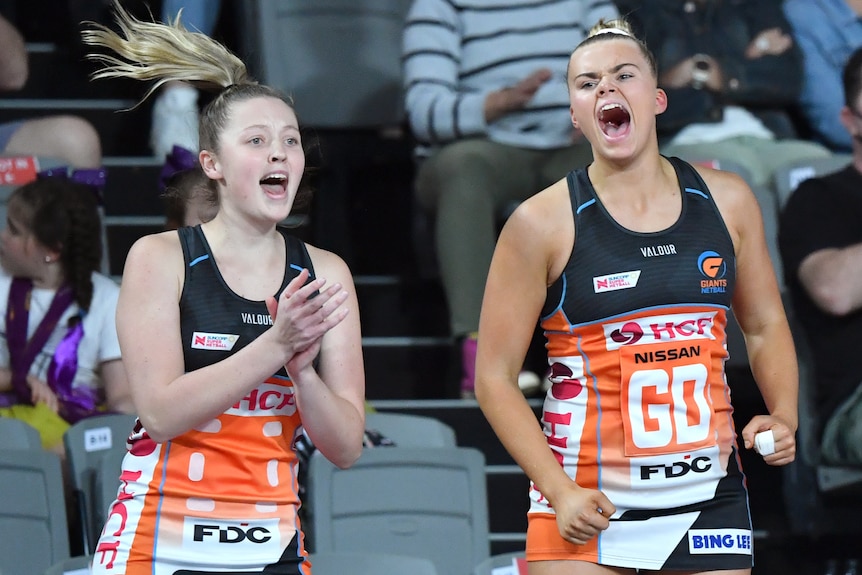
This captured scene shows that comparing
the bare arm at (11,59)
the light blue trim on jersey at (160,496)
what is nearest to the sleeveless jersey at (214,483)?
the light blue trim on jersey at (160,496)

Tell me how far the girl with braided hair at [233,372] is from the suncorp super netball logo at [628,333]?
1.59 feet

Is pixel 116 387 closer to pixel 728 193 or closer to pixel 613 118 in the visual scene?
pixel 613 118

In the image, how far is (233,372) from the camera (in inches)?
82.6

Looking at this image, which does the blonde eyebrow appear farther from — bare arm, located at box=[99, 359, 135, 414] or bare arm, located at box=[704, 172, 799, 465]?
bare arm, located at box=[99, 359, 135, 414]

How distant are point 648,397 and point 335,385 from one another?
58 centimetres

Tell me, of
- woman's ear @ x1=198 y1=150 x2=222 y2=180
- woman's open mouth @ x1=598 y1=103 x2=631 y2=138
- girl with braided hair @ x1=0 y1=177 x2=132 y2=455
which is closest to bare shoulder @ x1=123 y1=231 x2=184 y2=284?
woman's ear @ x1=198 y1=150 x2=222 y2=180

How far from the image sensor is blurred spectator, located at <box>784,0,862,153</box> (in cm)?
538

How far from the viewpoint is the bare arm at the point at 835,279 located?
414 centimetres

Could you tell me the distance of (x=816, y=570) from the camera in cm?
438

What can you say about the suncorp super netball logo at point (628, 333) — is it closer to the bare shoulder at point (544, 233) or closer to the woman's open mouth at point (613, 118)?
the bare shoulder at point (544, 233)

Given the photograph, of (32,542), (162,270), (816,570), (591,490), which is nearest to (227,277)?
(162,270)

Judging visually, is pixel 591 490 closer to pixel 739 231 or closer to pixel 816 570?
pixel 739 231

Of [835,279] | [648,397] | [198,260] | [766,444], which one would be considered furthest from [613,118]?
→ [835,279]

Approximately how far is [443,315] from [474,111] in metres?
0.91
